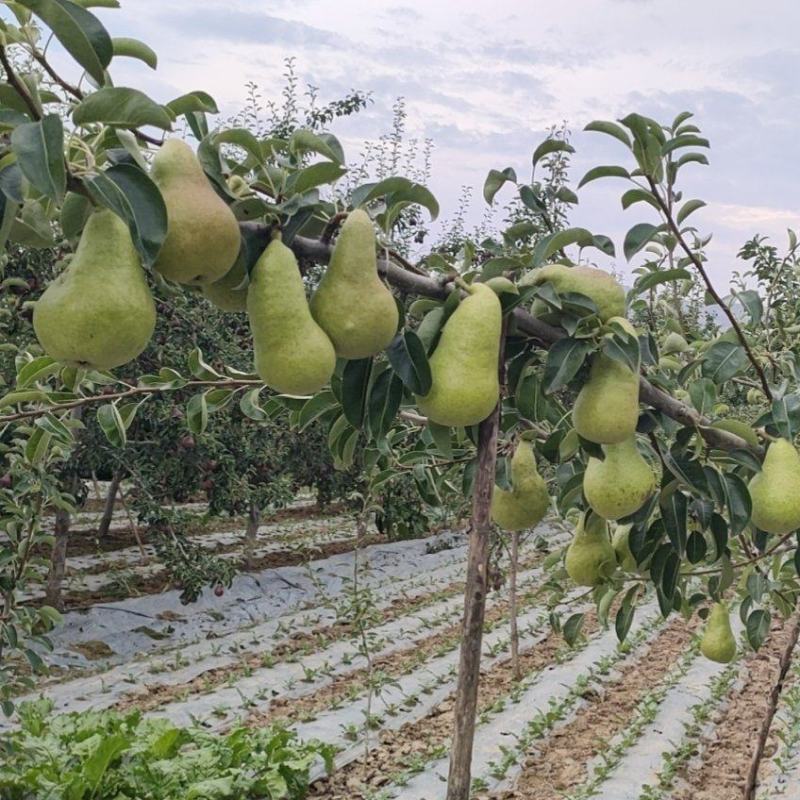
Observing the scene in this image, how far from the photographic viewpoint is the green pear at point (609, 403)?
50.6 inches

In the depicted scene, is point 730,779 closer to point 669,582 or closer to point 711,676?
point 711,676

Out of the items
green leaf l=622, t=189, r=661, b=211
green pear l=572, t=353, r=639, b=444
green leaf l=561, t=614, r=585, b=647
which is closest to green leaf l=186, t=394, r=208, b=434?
green pear l=572, t=353, r=639, b=444

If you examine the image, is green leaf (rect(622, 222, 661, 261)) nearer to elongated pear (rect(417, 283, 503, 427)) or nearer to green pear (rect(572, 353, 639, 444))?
green pear (rect(572, 353, 639, 444))

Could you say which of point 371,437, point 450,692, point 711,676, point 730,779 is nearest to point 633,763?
point 730,779

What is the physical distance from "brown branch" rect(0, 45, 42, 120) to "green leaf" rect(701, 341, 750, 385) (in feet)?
4.04

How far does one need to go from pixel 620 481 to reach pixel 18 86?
41.9 inches

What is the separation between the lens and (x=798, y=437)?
1.78 m

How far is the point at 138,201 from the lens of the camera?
0.81 meters

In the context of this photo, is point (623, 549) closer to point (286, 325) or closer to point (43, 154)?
point (286, 325)

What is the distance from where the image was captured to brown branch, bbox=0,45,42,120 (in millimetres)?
764

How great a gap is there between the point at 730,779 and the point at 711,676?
1825mm

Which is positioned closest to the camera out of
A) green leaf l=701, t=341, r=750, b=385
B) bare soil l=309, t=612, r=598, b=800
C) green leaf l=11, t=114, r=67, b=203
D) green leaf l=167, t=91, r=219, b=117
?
green leaf l=11, t=114, r=67, b=203

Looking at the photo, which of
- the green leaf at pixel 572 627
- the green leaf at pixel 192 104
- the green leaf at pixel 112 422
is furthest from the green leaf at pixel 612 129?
the green leaf at pixel 572 627

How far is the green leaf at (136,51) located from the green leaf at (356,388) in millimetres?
472
